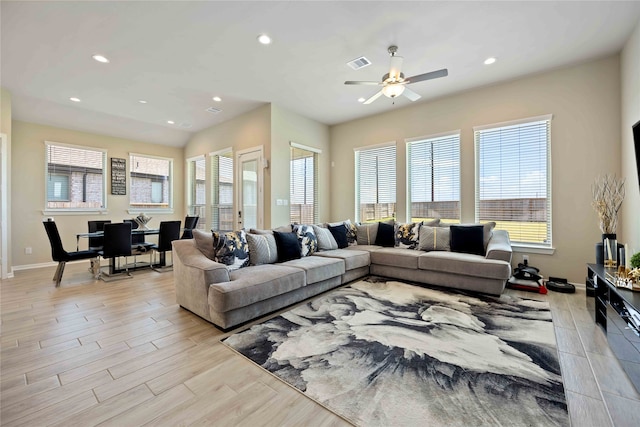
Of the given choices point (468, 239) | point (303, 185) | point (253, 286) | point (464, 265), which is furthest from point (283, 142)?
point (464, 265)

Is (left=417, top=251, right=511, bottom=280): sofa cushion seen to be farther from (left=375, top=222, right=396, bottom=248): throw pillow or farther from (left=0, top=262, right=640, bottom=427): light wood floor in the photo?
(left=375, top=222, right=396, bottom=248): throw pillow

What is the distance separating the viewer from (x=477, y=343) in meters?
2.27

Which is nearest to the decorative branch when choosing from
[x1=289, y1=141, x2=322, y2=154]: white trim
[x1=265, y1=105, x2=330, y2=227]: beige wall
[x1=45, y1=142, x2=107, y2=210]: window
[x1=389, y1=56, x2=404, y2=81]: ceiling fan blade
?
[x1=389, y1=56, x2=404, y2=81]: ceiling fan blade

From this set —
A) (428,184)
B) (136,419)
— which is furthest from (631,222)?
(136,419)

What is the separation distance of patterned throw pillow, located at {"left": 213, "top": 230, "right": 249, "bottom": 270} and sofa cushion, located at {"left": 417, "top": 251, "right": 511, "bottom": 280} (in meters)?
2.56

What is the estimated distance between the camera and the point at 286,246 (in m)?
3.66

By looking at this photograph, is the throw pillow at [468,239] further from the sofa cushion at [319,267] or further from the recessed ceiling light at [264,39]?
the recessed ceiling light at [264,39]

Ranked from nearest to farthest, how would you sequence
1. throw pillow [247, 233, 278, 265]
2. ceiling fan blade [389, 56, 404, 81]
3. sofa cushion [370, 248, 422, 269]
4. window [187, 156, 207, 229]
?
ceiling fan blade [389, 56, 404, 81] < throw pillow [247, 233, 278, 265] < sofa cushion [370, 248, 422, 269] < window [187, 156, 207, 229]

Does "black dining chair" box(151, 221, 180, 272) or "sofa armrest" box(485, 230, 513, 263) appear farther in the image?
"black dining chair" box(151, 221, 180, 272)

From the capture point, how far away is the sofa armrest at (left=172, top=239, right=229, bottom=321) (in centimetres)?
264

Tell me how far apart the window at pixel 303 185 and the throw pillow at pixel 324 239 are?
1.38 m

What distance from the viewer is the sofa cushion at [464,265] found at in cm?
339

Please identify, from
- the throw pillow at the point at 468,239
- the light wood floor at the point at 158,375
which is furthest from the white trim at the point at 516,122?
the light wood floor at the point at 158,375

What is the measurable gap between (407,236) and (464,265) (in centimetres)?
122
